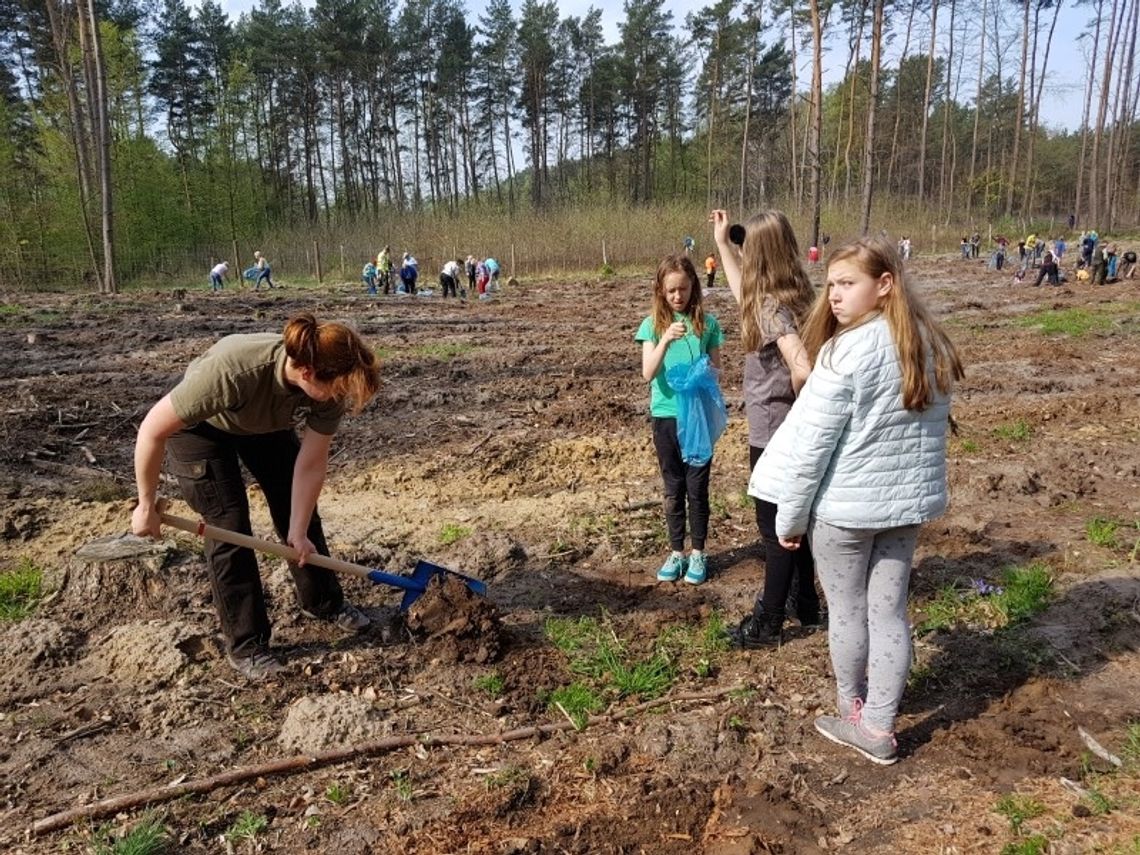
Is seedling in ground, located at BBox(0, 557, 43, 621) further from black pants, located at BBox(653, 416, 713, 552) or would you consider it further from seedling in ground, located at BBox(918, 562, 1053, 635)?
seedling in ground, located at BBox(918, 562, 1053, 635)

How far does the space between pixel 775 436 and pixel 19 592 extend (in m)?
3.95

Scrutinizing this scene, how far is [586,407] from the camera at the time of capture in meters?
8.11

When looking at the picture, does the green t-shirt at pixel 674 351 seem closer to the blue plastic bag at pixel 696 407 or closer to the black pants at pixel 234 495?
the blue plastic bag at pixel 696 407

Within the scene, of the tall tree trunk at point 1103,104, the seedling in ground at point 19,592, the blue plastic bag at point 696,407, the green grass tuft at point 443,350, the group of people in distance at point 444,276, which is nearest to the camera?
the blue plastic bag at point 696,407

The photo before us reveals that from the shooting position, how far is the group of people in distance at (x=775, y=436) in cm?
232

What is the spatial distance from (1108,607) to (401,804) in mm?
3389

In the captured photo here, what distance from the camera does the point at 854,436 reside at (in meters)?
2.35

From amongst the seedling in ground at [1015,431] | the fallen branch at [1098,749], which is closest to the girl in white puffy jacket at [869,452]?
the fallen branch at [1098,749]

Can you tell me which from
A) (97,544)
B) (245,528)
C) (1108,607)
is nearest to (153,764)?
(245,528)

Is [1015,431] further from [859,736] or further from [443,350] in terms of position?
[443,350]

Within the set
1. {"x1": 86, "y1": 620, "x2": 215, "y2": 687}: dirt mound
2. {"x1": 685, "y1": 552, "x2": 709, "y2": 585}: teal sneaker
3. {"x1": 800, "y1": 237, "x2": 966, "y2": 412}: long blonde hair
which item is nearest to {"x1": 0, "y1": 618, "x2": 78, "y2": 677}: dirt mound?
{"x1": 86, "y1": 620, "x2": 215, "y2": 687}: dirt mound

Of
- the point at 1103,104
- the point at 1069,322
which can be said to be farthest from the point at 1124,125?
the point at 1069,322

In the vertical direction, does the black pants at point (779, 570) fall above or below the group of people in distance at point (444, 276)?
below

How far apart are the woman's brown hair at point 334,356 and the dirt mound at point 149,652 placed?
1543mm
